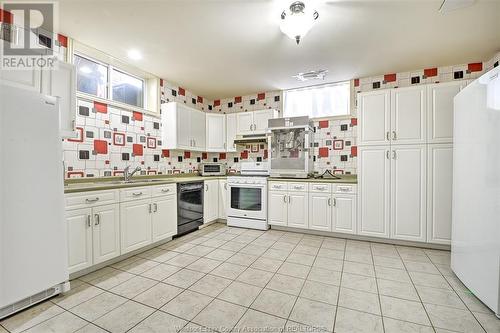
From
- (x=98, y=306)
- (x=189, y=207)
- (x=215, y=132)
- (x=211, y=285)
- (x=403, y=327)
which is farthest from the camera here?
(x=215, y=132)

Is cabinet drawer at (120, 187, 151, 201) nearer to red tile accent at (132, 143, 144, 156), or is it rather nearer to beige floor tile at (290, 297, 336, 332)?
red tile accent at (132, 143, 144, 156)

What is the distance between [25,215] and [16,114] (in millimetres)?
701

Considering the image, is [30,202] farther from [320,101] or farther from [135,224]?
[320,101]

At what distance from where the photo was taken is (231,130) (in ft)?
14.9

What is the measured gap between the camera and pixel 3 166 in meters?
1.46

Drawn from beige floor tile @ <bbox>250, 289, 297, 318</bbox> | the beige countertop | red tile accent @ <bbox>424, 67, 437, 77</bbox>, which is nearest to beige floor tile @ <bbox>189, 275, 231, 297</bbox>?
beige floor tile @ <bbox>250, 289, 297, 318</bbox>

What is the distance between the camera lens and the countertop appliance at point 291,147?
143 inches

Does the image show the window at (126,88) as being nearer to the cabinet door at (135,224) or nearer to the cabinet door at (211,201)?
the cabinet door at (135,224)

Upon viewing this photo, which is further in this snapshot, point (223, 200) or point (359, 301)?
point (223, 200)

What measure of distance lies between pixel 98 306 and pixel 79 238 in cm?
68

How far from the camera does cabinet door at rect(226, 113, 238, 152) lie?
4516 mm

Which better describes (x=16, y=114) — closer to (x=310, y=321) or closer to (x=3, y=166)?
(x=3, y=166)

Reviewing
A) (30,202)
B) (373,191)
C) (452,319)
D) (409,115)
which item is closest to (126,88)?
(30,202)

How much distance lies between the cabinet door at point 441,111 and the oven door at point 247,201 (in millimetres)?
2369
